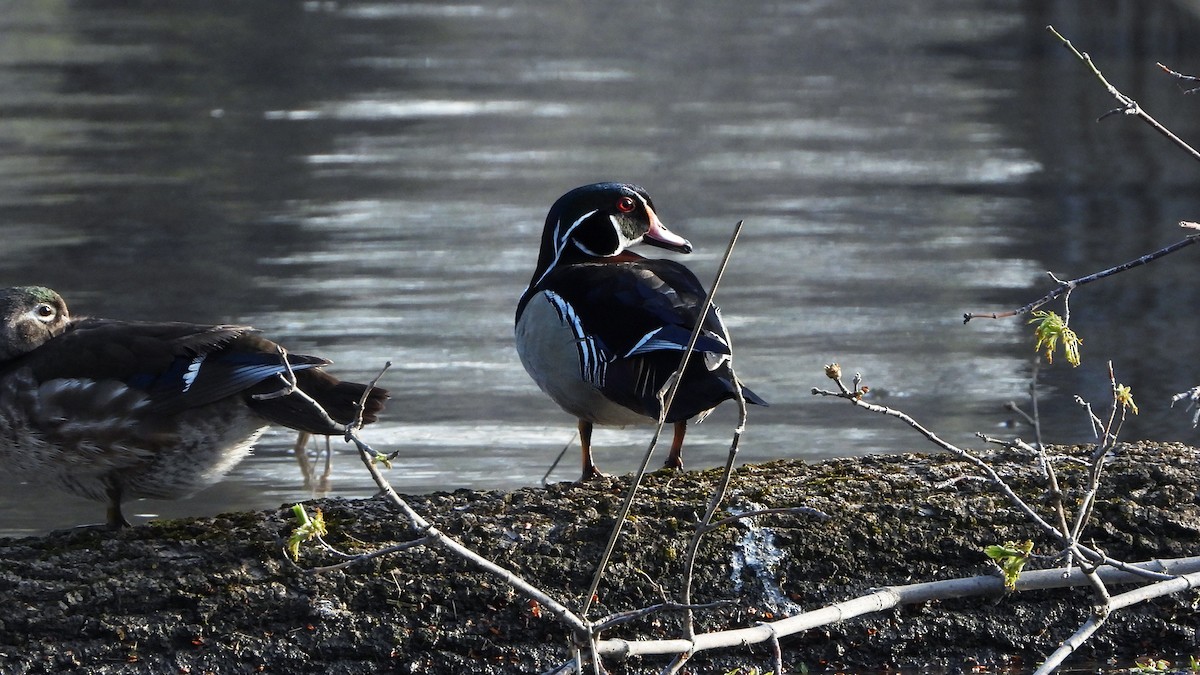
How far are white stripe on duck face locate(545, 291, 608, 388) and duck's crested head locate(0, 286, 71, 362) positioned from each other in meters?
1.53

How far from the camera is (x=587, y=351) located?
5160 millimetres

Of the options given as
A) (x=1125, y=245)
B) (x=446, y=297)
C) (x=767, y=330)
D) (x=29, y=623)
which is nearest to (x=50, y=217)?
(x=446, y=297)

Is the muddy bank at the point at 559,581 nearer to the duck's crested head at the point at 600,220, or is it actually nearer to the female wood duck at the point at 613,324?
the female wood duck at the point at 613,324

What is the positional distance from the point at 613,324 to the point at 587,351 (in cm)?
12

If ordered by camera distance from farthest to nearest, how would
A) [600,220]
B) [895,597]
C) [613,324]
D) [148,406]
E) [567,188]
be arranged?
[567,188] → [600,220] → [613,324] → [148,406] → [895,597]

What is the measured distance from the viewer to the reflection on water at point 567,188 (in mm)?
7801

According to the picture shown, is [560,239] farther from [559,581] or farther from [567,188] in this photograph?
[567,188]

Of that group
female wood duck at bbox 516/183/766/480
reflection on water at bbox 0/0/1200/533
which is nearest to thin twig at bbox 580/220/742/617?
female wood duck at bbox 516/183/766/480

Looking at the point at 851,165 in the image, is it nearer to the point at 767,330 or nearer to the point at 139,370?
the point at 767,330

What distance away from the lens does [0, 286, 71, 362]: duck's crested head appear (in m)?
5.14

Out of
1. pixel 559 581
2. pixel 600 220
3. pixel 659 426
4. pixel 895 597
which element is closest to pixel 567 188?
pixel 600 220

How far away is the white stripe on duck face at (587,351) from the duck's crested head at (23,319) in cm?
153

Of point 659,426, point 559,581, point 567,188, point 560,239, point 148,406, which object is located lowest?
point 567,188

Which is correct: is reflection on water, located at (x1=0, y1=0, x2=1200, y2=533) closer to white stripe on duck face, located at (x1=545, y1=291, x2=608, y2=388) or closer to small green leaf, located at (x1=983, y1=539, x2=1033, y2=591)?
white stripe on duck face, located at (x1=545, y1=291, x2=608, y2=388)
